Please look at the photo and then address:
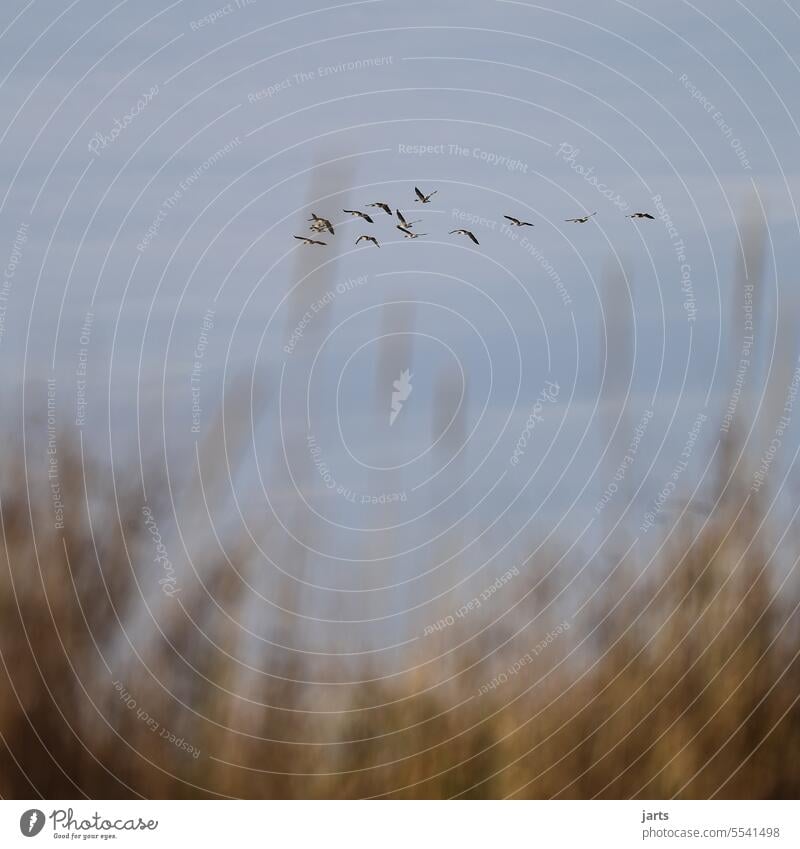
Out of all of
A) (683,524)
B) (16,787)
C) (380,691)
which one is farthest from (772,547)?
(16,787)

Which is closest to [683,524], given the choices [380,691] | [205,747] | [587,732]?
[587,732]

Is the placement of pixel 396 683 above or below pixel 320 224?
below

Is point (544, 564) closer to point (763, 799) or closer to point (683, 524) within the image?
point (683, 524)

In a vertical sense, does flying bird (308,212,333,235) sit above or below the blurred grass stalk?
above

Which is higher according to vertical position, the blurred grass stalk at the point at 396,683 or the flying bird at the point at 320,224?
the flying bird at the point at 320,224

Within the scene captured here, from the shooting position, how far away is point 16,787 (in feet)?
25.2

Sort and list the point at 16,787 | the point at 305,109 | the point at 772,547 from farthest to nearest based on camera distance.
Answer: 1. the point at 305,109
2. the point at 772,547
3. the point at 16,787

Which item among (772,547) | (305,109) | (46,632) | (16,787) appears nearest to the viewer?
(46,632)

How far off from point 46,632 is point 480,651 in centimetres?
253

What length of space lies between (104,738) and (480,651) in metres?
2.24

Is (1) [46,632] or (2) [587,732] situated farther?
(2) [587,732]

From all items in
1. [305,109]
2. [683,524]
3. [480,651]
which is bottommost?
[480,651]
